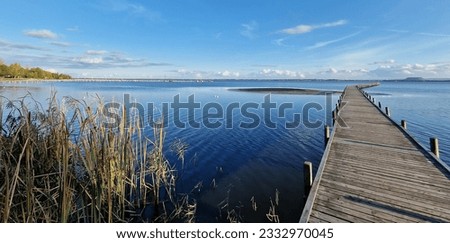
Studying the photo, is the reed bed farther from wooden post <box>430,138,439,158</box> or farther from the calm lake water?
wooden post <box>430,138,439,158</box>

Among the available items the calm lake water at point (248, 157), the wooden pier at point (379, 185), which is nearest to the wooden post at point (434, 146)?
the wooden pier at point (379, 185)

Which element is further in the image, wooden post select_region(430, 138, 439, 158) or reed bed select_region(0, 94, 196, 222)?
wooden post select_region(430, 138, 439, 158)

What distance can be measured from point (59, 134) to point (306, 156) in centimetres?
984

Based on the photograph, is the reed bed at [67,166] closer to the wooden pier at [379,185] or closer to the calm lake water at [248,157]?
the calm lake water at [248,157]

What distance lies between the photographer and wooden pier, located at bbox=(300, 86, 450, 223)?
4.30 meters

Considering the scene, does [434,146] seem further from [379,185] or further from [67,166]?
[67,166]

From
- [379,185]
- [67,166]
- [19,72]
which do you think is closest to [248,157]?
[379,185]

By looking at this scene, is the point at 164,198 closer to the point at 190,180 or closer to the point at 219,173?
the point at 190,180

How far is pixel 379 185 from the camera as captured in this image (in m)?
5.41

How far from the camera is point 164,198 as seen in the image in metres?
7.04

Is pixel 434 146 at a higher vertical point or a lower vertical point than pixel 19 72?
lower

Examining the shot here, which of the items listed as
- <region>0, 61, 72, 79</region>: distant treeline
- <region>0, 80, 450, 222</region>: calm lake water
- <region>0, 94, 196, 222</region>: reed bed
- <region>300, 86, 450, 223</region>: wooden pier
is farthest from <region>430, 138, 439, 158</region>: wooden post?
<region>0, 61, 72, 79</region>: distant treeline

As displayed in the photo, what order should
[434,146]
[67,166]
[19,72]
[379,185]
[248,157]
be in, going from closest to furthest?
1. [67,166]
2. [379,185]
3. [434,146]
4. [248,157]
5. [19,72]

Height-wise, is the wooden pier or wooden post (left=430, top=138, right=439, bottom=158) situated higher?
wooden post (left=430, top=138, right=439, bottom=158)
